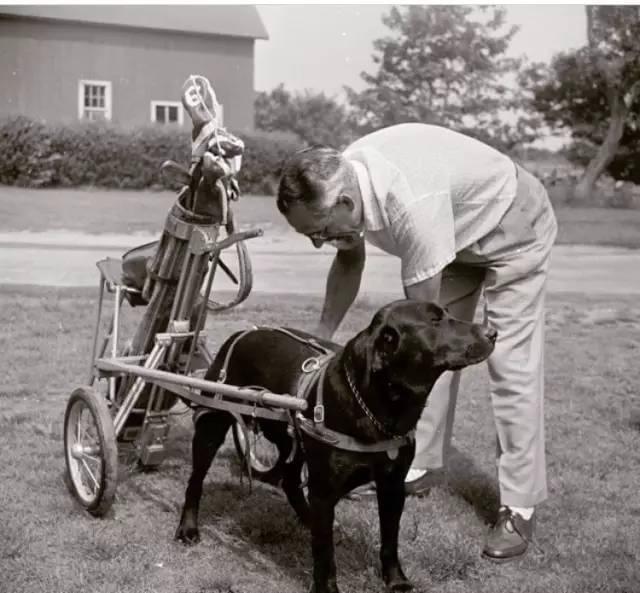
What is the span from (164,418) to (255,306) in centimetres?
193

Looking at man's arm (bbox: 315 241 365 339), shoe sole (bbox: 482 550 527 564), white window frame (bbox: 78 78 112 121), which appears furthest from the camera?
white window frame (bbox: 78 78 112 121)

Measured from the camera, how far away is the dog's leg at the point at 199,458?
302cm

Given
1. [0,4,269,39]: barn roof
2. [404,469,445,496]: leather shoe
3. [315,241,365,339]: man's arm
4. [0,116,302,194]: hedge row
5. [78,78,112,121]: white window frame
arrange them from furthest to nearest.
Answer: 1. [0,116,302,194]: hedge row
2. [78,78,112,121]: white window frame
3. [0,4,269,39]: barn roof
4. [404,469,445,496]: leather shoe
5. [315,241,365,339]: man's arm

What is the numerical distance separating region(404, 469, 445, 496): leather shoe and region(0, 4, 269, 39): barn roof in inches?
84.9

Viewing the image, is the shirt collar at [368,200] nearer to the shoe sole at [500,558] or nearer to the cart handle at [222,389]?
the cart handle at [222,389]

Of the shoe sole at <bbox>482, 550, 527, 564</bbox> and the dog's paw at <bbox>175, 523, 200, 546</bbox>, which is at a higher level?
the dog's paw at <bbox>175, 523, 200, 546</bbox>

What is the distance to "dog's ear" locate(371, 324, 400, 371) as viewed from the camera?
2350mm

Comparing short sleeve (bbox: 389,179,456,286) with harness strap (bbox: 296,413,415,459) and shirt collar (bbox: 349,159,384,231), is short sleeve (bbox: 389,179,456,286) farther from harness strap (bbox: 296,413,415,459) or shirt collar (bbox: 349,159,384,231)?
harness strap (bbox: 296,413,415,459)

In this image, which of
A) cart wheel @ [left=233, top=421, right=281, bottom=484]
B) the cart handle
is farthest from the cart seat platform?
cart wheel @ [left=233, top=421, right=281, bottom=484]

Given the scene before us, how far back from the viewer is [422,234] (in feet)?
8.10

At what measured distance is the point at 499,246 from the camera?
115 inches

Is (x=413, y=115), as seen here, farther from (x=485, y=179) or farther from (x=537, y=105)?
(x=485, y=179)

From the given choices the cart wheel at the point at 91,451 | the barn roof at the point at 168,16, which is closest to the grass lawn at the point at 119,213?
the barn roof at the point at 168,16

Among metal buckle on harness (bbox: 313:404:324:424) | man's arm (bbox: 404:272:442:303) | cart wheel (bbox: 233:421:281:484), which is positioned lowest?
cart wheel (bbox: 233:421:281:484)
